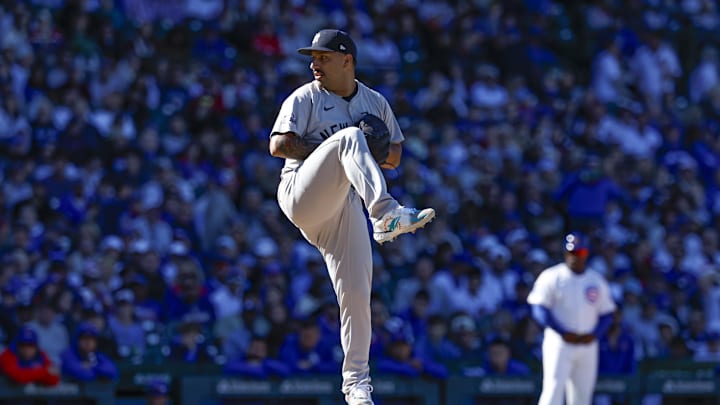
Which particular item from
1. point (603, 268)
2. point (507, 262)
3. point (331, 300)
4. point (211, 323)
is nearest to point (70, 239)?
point (211, 323)

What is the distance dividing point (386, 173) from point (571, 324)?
4244mm

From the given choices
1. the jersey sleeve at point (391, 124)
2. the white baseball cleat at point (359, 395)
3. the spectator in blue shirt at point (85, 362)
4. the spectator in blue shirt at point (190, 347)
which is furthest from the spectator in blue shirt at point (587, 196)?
the white baseball cleat at point (359, 395)

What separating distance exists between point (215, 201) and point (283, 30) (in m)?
3.79

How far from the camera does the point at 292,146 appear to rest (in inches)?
321

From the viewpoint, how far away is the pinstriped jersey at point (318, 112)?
323 inches

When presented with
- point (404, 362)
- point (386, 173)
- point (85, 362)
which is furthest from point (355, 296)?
point (386, 173)

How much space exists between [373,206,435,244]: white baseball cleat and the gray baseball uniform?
579 millimetres

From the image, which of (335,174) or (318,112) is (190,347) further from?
(335,174)

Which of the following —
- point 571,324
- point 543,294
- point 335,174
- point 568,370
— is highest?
point 335,174

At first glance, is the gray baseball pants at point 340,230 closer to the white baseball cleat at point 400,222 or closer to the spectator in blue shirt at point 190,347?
the white baseball cleat at point 400,222

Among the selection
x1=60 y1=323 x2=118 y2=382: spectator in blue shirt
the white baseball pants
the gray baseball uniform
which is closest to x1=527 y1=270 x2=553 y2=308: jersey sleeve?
the white baseball pants

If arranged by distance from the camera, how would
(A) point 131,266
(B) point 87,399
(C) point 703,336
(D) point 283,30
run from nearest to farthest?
(B) point 87,399 < (A) point 131,266 < (C) point 703,336 < (D) point 283,30

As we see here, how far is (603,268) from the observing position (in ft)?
52.9

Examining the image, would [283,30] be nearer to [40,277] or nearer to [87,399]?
[40,277]
